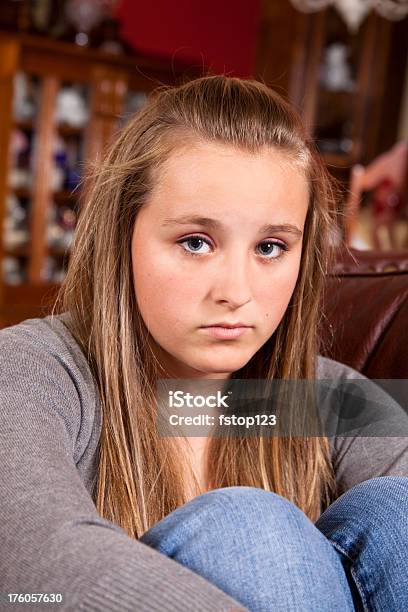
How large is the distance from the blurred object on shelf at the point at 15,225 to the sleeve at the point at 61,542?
350 centimetres

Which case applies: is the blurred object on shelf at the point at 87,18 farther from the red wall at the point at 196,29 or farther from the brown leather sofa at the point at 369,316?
the brown leather sofa at the point at 369,316

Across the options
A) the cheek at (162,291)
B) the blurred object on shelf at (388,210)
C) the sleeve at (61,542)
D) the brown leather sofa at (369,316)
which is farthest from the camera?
the blurred object on shelf at (388,210)

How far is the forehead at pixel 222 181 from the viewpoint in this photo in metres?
1.03

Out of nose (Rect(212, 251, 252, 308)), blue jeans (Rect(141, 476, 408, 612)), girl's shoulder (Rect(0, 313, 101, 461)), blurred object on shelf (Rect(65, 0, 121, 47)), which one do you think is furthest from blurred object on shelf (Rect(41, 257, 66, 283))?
blue jeans (Rect(141, 476, 408, 612))

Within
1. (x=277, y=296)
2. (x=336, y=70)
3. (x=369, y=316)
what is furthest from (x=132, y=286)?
(x=336, y=70)

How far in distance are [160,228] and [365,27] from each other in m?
4.64

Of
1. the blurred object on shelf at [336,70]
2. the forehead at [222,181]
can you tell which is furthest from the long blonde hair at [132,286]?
the blurred object on shelf at [336,70]

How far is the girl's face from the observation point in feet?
3.39

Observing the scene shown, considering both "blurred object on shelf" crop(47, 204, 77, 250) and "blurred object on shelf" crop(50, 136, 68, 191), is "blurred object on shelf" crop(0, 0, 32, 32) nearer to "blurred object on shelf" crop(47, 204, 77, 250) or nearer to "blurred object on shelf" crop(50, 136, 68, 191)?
"blurred object on shelf" crop(50, 136, 68, 191)

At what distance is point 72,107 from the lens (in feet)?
14.8

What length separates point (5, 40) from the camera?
4.09 metres

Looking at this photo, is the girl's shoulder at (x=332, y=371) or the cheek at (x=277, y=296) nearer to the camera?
the cheek at (x=277, y=296)

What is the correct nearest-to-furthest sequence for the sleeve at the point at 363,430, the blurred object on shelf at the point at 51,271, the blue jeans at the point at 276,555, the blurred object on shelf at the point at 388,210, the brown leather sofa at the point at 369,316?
the blue jeans at the point at 276,555, the sleeve at the point at 363,430, the brown leather sofa at the point at 369,316, the blurred object on shelf at the point at 388,210, the blurred object on shelf at the point at 51,271

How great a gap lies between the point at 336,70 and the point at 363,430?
442 centimetres
